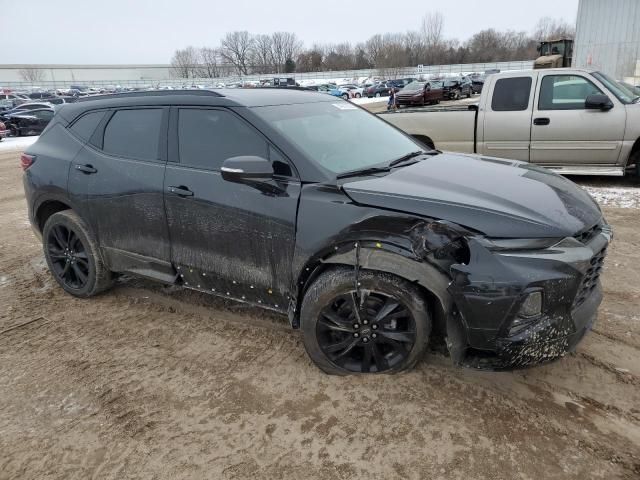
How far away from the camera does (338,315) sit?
9.90ft

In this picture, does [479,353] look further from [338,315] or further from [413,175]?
[413,175]

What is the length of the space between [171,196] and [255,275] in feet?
2.94

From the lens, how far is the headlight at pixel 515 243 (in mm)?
2582

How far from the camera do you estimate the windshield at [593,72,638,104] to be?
7349mm

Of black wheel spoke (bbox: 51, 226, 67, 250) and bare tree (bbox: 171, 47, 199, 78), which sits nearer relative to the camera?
black wheel spoke (bbox: 51, 226, 67, 250)

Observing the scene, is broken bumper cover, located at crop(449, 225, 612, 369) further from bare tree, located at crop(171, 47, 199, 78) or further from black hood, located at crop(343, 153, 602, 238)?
bare tree, located at crop(171, 47, 199, 78)

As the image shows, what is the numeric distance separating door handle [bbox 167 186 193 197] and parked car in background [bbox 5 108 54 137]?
23156 millimetres

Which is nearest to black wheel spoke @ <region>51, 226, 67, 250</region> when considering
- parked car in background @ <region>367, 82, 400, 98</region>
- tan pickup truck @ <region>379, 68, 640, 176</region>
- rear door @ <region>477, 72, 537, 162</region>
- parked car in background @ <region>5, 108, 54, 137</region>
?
tan pickup truck @ <region>379, 68, 640, 176</region>

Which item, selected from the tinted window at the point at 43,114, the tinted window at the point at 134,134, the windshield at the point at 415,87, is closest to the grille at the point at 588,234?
the tinted window at the point at 134,134

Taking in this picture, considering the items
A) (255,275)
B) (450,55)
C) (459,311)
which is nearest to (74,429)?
(255,275)

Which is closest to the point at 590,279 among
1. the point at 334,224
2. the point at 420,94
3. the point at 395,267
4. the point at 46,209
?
the point at 395,267

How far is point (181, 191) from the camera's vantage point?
352cm

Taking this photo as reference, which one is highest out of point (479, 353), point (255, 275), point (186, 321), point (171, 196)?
point (171, 196)

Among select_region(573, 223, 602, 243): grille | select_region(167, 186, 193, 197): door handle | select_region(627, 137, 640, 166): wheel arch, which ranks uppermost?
select_region(167, 186, 193, 197): door handle
